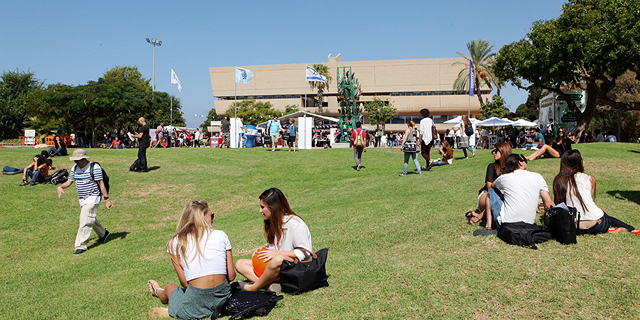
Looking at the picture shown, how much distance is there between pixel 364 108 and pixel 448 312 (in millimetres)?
69051

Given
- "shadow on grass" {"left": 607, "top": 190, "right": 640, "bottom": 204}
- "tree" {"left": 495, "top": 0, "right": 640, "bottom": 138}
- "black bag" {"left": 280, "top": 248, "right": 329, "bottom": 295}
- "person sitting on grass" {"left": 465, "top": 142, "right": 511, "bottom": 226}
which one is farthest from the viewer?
"tree" {"left": 495, "top": 0, "right": 640, "bottom": 138}

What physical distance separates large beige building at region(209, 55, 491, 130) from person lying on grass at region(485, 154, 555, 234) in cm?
6716

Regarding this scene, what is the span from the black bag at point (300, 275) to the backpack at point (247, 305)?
269 mm

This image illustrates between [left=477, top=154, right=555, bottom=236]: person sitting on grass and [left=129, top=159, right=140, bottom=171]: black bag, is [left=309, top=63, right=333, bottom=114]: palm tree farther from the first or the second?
[left=477, top=154, right=555, bottom=236]: person sitting on grass

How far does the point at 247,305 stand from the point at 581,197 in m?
4.75

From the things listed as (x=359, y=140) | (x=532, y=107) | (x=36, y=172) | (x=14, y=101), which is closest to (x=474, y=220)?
(x=359, y=140)

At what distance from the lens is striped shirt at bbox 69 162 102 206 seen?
852cm

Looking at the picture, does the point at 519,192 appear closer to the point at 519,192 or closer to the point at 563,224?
the point at 519,192

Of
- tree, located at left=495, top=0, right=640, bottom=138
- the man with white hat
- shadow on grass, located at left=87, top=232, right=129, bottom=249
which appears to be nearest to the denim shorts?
the man with white hat

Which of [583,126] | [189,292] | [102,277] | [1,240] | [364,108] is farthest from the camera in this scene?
[364,108]

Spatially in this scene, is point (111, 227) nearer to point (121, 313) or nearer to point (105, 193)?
point (105, 193)

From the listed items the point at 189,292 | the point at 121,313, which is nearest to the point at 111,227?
the point at 121,313

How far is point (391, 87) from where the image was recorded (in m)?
75.7

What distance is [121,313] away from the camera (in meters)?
4.68
